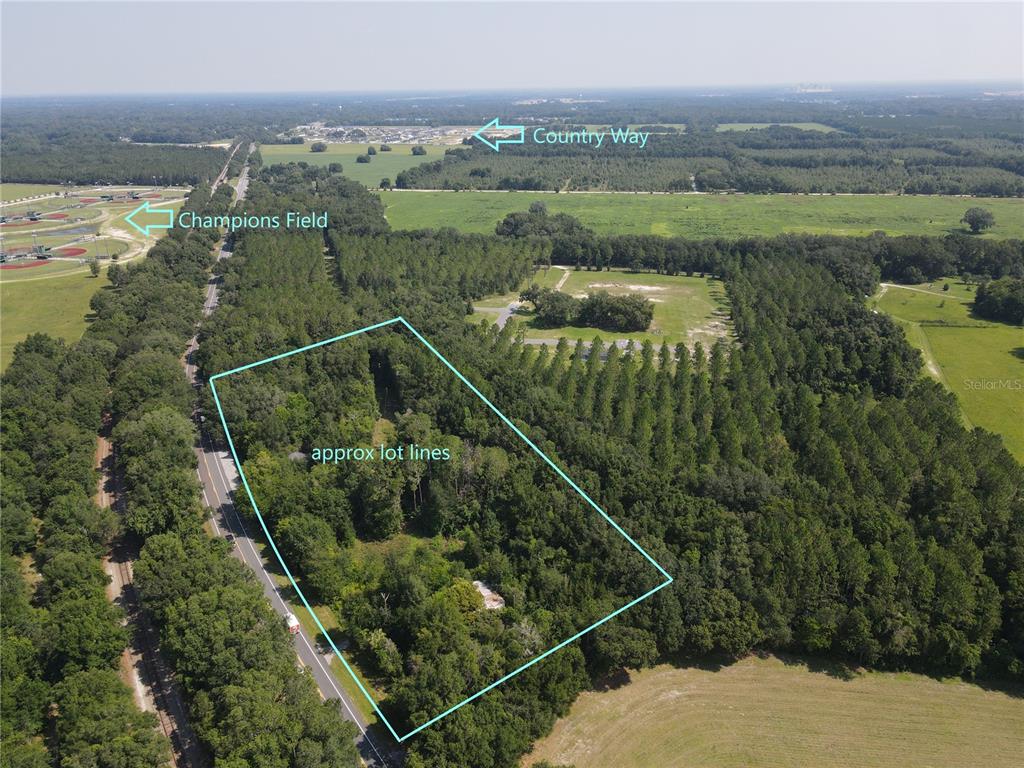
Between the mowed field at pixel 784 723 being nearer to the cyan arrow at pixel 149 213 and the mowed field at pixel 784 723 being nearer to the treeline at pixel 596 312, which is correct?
the treeline at pixel 596 312

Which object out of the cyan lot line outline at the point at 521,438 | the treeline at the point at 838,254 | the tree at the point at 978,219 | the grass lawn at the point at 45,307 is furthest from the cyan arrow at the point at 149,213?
the tree at the point at 978,219

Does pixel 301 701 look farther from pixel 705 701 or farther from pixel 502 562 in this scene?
pixel 705 701

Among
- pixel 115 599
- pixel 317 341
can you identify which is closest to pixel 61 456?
pixel 115 599

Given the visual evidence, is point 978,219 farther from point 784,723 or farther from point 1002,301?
point 784,723

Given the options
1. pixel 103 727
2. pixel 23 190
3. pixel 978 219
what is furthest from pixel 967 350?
pixel 23 190

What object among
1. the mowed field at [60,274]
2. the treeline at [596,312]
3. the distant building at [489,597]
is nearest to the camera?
the distant building at [489,597]
